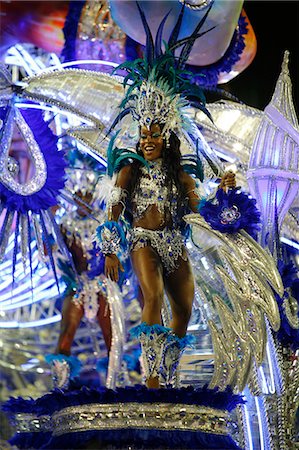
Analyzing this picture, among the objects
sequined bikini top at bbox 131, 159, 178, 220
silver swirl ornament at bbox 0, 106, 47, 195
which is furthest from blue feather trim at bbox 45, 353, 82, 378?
sequined bikini top at bbox 131, 159, 178, 220

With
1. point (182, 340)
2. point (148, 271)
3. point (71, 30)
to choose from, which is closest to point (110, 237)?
point (148, 271)

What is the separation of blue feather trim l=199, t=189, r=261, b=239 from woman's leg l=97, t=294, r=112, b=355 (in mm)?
1992

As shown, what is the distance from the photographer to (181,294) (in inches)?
168

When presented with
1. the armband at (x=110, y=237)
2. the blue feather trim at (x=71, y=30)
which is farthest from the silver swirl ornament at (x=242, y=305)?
the blue feather trim at (x=71, y=30)

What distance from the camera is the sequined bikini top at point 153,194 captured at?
425 cm

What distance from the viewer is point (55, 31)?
21.3ft

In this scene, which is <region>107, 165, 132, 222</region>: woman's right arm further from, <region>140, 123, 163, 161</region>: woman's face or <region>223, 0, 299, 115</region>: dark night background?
<region>223, 0, 299, 115</region>: dark night background

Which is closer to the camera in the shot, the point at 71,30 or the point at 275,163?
the point at 275,163

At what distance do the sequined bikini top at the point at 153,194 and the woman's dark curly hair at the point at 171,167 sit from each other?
0.07 feet

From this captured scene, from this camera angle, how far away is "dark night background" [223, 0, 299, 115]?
20.8 ft

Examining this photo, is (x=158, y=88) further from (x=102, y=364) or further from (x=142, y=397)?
(x=102, y=364)

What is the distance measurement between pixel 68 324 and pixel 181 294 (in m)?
1.84

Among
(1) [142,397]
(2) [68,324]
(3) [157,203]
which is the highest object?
(2) [68,324]

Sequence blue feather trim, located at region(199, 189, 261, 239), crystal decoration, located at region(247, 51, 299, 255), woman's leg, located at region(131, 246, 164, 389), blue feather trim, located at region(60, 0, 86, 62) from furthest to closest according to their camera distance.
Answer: blue feather trim, located at region(60, 0, 86, 62) → crystal decoration, located at region(247, 51, 299, 255) → blue feather trim, located at region(199, 189, 261, 239) → woman's leg, located at region(131, 246, 164, 389)
